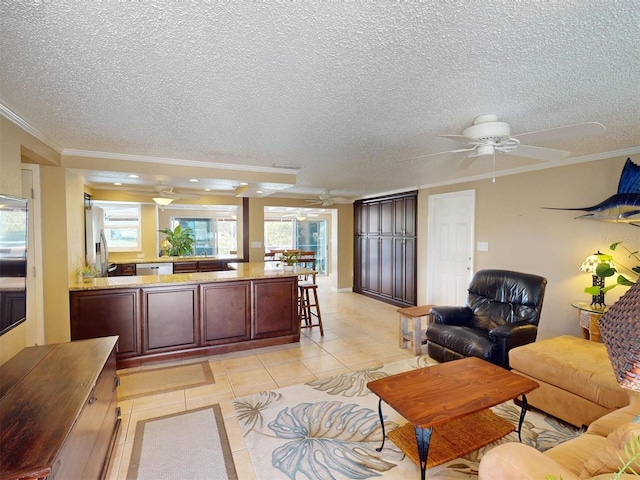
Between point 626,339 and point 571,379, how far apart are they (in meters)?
2.40

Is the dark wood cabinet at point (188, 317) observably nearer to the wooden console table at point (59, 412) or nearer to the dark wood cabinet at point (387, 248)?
the wooden console table at point (59, 412)

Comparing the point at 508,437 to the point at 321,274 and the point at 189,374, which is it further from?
the point at 321,274

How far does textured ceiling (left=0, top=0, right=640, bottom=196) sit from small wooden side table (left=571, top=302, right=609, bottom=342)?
1642 mm

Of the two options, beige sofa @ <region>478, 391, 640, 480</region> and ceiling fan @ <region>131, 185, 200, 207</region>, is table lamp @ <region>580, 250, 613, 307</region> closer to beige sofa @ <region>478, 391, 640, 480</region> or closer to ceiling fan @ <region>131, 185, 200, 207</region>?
beige sofa @ <region>478, 391, 640, 480</region>

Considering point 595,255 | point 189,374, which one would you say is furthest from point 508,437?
point 189,374

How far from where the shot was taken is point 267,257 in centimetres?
856

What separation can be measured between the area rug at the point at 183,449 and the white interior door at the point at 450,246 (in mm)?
4161

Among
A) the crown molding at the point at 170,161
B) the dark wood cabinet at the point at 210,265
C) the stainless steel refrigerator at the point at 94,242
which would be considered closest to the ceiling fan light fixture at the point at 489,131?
the crown molding at the point at 170,161

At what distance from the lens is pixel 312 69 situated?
1.67 metres

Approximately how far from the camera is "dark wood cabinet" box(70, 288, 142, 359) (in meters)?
3.32

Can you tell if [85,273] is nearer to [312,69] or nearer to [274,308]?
[274,308]

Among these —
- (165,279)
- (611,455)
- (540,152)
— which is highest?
(540,152)

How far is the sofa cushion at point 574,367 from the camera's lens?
84.8 inches

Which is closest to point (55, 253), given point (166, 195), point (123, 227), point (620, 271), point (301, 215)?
point (166, 195)
